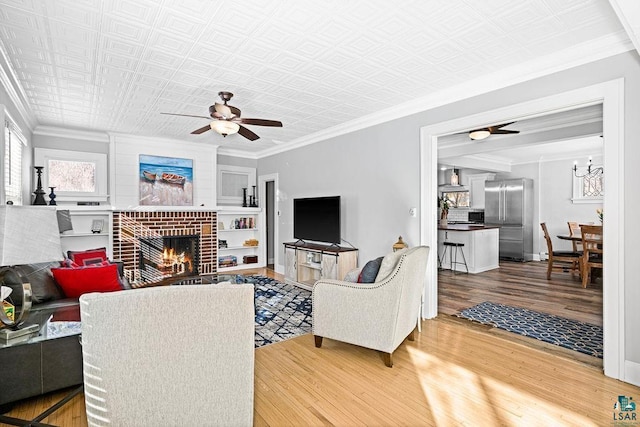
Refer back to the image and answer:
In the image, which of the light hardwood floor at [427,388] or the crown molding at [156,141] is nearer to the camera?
the light hardwood floor at [427,388]

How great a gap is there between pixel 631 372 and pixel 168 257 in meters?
6.21

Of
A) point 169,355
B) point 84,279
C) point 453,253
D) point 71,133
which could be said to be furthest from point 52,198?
point 453,253

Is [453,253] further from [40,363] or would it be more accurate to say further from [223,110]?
[40,363]

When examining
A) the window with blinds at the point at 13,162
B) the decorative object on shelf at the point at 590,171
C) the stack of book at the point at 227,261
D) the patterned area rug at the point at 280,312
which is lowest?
the patterned area rug at the point at 280,312

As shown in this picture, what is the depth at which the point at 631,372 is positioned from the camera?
8.05 ft

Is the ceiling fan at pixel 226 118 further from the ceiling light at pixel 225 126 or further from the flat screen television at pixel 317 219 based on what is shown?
the flat screen television at pixel 317 219

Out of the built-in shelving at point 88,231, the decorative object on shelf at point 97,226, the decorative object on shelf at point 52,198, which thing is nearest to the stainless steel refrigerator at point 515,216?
the built-in shelving at point 88,231

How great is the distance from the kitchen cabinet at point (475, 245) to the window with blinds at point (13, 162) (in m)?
6.86

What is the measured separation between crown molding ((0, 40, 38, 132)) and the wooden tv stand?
3936mm

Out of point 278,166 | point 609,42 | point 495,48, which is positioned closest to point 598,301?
point 609,42

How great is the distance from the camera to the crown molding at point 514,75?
2529 millimetres

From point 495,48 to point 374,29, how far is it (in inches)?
42.2

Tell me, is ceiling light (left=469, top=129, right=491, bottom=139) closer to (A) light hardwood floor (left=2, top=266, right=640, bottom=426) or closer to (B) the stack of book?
(A) light hardwood floor (left=2, top=266, right=640, bottom=426)

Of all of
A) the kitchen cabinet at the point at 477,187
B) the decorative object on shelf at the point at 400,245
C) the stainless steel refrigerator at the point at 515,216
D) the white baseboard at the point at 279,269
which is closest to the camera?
the decorative object on shelf at the point at 400,245
